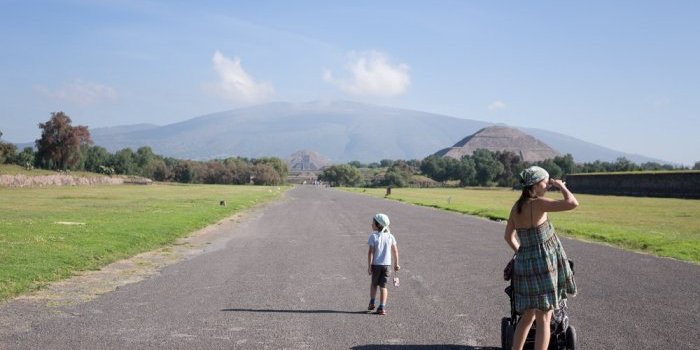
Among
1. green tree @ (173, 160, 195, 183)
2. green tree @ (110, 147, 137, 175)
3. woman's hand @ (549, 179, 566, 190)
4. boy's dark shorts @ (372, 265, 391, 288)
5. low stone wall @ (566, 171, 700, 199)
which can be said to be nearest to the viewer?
woman's hand @ (549, 179, 566, 190)

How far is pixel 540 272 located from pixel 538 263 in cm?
9

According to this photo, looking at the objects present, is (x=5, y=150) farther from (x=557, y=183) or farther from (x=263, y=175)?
(x=557, y=183)

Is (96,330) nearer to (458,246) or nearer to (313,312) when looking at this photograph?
(313,312)

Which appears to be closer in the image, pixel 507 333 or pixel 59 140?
pixel 507 333

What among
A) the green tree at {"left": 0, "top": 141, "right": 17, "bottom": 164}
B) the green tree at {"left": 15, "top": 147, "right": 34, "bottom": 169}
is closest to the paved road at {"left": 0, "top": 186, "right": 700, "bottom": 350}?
the green tree at {"left": 0, "top": 141, "right": 17, "bottom": 164}

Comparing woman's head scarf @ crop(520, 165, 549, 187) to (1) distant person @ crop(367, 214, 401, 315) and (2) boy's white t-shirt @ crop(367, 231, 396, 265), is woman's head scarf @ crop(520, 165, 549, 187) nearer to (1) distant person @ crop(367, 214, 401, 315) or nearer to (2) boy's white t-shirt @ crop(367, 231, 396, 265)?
Result: (1) distant person @ crop(367, 214, 401, 315)

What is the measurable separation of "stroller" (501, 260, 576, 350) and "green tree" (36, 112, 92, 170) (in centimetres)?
11686

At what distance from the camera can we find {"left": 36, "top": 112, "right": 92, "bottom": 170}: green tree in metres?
111

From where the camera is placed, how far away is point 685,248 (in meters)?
19.2

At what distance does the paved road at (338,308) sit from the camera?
7.77 meters

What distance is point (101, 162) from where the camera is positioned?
532 feet

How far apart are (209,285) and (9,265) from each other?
5.03 metres

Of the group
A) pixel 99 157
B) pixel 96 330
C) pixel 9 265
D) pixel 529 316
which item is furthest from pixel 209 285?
pixel 99 157

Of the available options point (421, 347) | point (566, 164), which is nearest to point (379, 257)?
point (421, 347)
